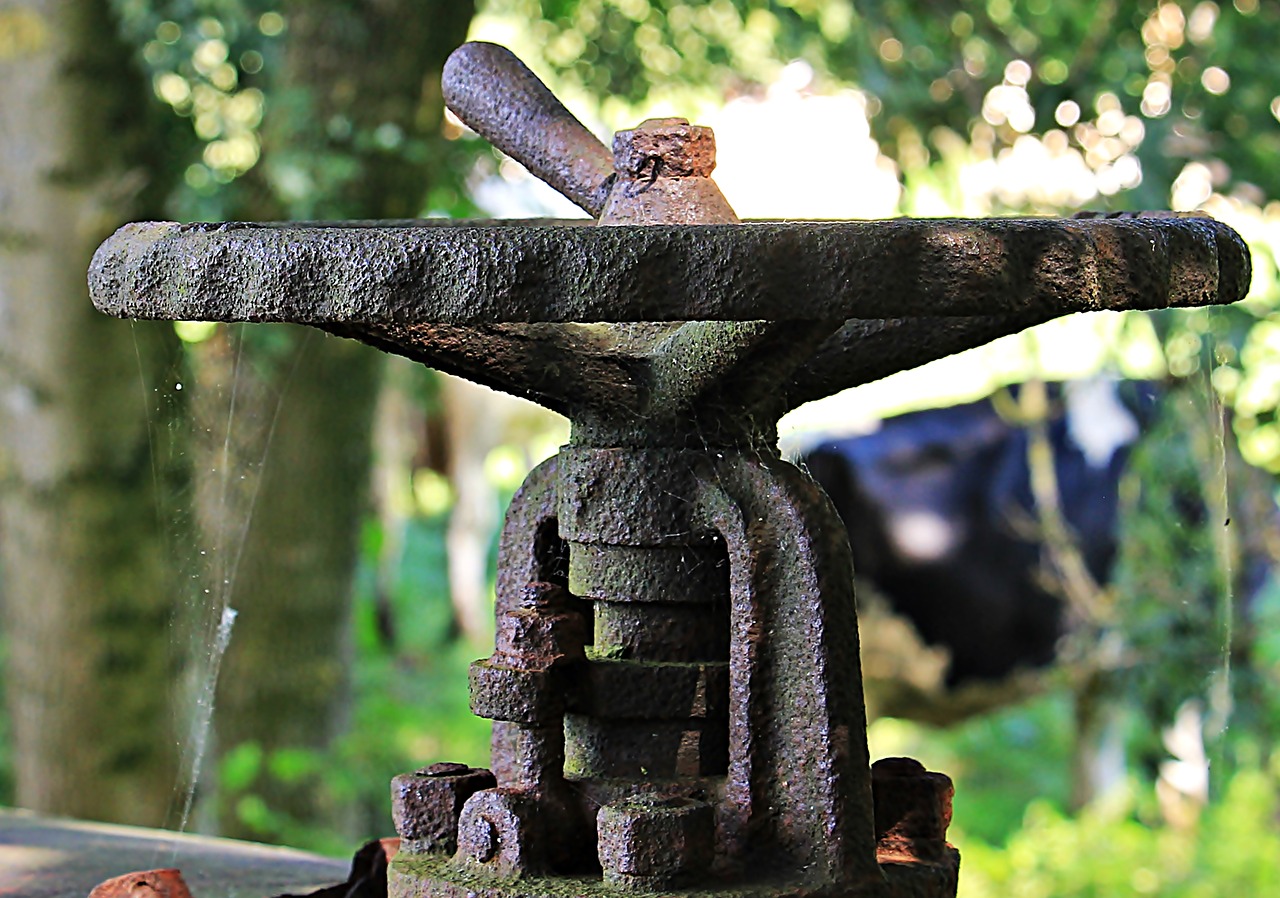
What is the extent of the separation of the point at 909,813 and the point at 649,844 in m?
0.33

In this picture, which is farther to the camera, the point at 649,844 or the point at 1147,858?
the point at 1147,858

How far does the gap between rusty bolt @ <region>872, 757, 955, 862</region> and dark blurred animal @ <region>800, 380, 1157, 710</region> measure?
3831 mm

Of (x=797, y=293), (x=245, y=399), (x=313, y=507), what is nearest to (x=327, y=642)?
(x=313, y=507)

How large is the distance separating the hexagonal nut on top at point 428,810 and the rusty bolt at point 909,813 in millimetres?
384

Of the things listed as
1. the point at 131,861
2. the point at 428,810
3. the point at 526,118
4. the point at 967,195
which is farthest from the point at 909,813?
the point at 967,195

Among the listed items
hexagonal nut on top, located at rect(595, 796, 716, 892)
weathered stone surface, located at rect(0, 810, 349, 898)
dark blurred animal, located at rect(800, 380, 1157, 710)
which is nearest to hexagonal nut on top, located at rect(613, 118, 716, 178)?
hexagonal nut on top, located at rect(595, 796, 716, 892)

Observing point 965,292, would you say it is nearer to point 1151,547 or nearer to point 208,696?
point 208,696

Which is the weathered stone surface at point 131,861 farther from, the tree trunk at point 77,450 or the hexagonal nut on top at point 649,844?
the tree trunk at point 77,450

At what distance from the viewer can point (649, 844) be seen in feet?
4.57

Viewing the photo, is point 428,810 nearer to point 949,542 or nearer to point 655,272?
point 655,272

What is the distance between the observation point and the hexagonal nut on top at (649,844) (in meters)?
1.39

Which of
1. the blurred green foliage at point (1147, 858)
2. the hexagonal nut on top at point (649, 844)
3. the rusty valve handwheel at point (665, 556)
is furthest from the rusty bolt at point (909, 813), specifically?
the blurred green foliage at point (1147, 858)

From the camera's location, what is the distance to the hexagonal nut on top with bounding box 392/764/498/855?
1551mm

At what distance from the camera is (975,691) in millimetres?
5641
